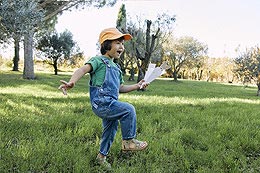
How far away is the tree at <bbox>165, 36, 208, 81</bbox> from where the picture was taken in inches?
1540

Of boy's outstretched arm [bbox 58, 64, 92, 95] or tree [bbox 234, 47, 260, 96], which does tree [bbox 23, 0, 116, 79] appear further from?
boy's outstretched arm [bbox 58, 64, 92, 95]

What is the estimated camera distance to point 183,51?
39.3 meters

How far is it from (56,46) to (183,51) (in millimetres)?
17672

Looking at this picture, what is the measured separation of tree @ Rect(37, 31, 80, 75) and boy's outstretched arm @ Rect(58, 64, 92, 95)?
32.6 metres

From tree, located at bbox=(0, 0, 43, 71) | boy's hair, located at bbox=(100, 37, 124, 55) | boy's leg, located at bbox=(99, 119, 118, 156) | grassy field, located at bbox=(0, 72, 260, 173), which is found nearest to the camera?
boy's hair, located at bbox=(100, 37, 124, 55)

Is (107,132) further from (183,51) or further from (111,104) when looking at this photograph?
(183,51)

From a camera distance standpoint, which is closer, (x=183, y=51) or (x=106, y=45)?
(x=106, y=45)

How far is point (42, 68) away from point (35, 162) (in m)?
48.2

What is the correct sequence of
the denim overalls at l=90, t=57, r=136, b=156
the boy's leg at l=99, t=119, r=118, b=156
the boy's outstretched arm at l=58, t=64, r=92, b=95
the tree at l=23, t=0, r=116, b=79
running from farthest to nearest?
1. the tree at l=23, t=0, r=116, b=79
2. the boy's leg at l=99, t=119, r=118, b=156
3. the denim overalls at l=90, t=57, r=136, b=156
4. the boy's outstretched arm at l=58, t=64, r=92, b=95

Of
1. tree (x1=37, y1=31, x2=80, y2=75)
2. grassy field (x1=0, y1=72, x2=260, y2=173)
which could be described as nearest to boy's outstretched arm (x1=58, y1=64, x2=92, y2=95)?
grassy field (x1=0, y1=72, x2=260, y2=173)

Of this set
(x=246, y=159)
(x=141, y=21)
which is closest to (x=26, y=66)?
(x=141, y=21)

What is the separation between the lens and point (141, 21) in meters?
23.3

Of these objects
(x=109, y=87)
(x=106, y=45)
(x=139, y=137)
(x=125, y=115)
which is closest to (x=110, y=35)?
(x=106, y=45)

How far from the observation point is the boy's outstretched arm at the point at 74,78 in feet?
9.46
